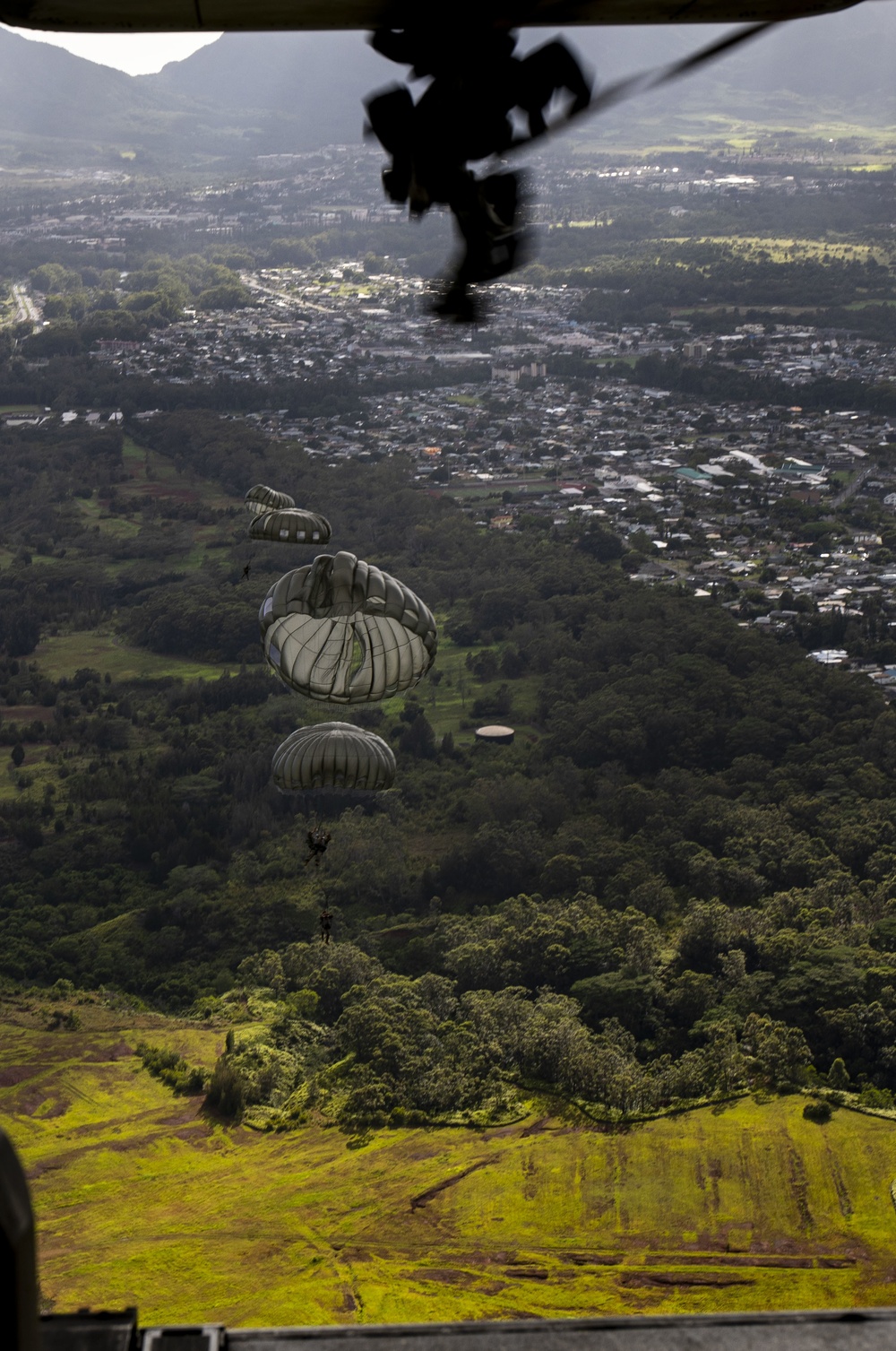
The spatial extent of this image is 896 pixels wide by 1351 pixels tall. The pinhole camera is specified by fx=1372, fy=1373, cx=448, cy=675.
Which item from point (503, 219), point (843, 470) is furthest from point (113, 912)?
point (843, 470)

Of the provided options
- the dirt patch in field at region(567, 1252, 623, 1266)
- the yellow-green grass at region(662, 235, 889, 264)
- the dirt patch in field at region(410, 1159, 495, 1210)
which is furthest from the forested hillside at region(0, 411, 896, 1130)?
the yellow-green grass at region(662, 235, 889, 264)

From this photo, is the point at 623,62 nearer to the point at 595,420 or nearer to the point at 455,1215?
the point at 595,420

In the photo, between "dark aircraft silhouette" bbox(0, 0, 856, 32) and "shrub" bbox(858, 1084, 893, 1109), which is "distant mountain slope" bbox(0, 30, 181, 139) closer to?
"shrub" bbox(858, 1084, 893, 1109)

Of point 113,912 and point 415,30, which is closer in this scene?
point 415,30

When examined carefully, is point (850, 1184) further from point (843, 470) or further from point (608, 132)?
point (608, 132)

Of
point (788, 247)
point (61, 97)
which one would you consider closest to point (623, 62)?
point (788, 247)

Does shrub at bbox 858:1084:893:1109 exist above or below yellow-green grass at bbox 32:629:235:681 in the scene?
above
